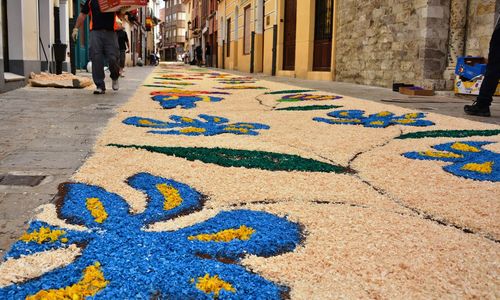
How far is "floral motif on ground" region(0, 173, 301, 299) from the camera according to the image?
1077 millimetres

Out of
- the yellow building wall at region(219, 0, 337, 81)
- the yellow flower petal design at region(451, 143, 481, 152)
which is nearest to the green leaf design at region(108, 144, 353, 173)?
the yellow flower petal design at region(451, 143, 481, 152)

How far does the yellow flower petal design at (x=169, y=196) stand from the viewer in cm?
168

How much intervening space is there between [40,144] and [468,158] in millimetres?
2364

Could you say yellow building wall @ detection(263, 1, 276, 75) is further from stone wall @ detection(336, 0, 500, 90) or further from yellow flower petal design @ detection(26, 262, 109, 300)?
yellow flower petal design @ detection(26, 262, 109, 300)

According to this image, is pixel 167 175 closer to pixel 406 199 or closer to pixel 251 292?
pixel 406 199

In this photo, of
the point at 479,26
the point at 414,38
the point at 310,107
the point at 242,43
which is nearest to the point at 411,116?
the point at 310,107

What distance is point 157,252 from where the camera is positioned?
4.19 ft

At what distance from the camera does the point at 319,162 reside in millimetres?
2516

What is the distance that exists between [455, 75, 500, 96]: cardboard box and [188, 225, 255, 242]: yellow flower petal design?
6.39 m

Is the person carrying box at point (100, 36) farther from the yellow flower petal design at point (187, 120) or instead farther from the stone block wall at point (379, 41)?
the stone block wall at point (379, 41)

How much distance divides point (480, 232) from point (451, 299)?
0.52 m

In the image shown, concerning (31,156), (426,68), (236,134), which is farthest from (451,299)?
(426,68)

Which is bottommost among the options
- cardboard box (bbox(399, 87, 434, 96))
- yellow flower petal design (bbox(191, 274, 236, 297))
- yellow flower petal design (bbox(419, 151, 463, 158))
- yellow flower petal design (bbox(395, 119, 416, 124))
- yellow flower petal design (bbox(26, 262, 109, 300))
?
yellow flower petal design (bbox(191, 274, 236, 297))

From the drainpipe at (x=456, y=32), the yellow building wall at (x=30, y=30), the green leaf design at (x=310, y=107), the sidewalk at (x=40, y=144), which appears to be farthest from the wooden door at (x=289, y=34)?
the sidewalk at (x=40, y=144)
